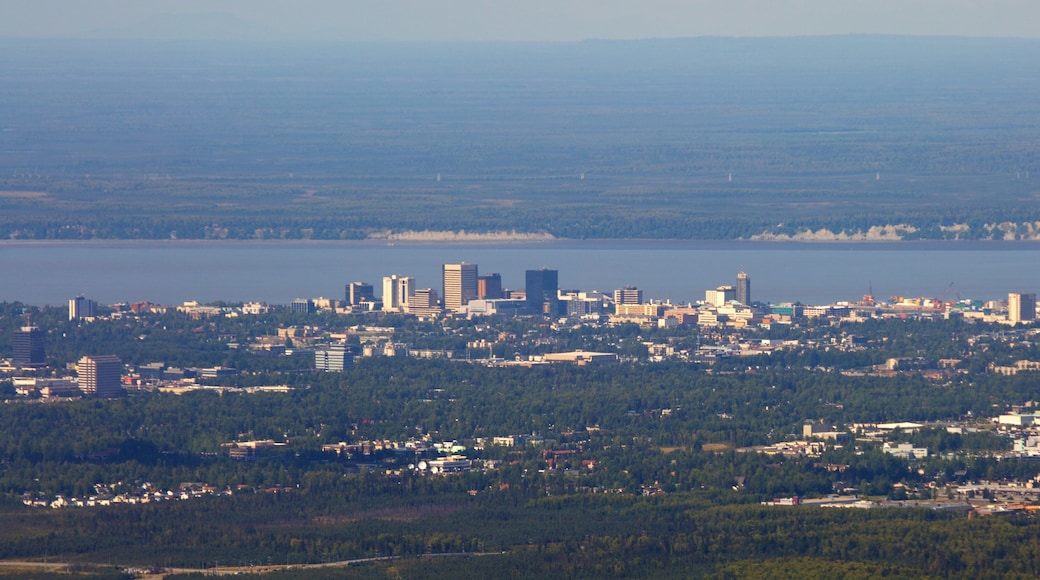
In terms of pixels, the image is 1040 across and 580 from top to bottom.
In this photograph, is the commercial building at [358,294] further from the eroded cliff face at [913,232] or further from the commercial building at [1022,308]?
the eroded cliff face at [913,232]

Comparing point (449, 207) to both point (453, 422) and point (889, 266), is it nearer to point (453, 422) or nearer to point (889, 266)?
point (889, 266)

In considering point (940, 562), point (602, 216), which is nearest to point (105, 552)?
point (940, 562)

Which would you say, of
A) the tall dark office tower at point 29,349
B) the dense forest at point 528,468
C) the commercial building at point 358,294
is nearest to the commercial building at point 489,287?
the commercial building at point 358,294

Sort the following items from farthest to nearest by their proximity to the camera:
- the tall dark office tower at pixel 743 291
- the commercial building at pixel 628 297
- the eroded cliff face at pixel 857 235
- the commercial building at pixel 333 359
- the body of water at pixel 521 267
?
the eroded cliff face at pixel 857 235
the body of water at pixel 521 267
the commercial building at pixel 628 297
the tall dark office tower at pixel 743 291
the commercial building at pixel 333 359

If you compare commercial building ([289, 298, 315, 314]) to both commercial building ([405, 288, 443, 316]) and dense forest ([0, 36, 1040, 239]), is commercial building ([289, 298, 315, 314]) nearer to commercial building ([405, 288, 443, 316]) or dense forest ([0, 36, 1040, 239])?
commercial building ([405, 288, 443, 316])

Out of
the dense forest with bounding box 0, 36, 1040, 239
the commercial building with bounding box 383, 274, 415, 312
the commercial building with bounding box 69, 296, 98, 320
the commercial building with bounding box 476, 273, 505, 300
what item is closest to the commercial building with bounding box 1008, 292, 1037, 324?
the commercial building with bounding box 476, 273, 505, 300

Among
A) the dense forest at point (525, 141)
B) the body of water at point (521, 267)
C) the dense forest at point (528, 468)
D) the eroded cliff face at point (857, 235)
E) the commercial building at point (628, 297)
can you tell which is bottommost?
the dense forest at point (528, 468)

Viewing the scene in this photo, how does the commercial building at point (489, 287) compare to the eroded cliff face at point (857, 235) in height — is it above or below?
below
